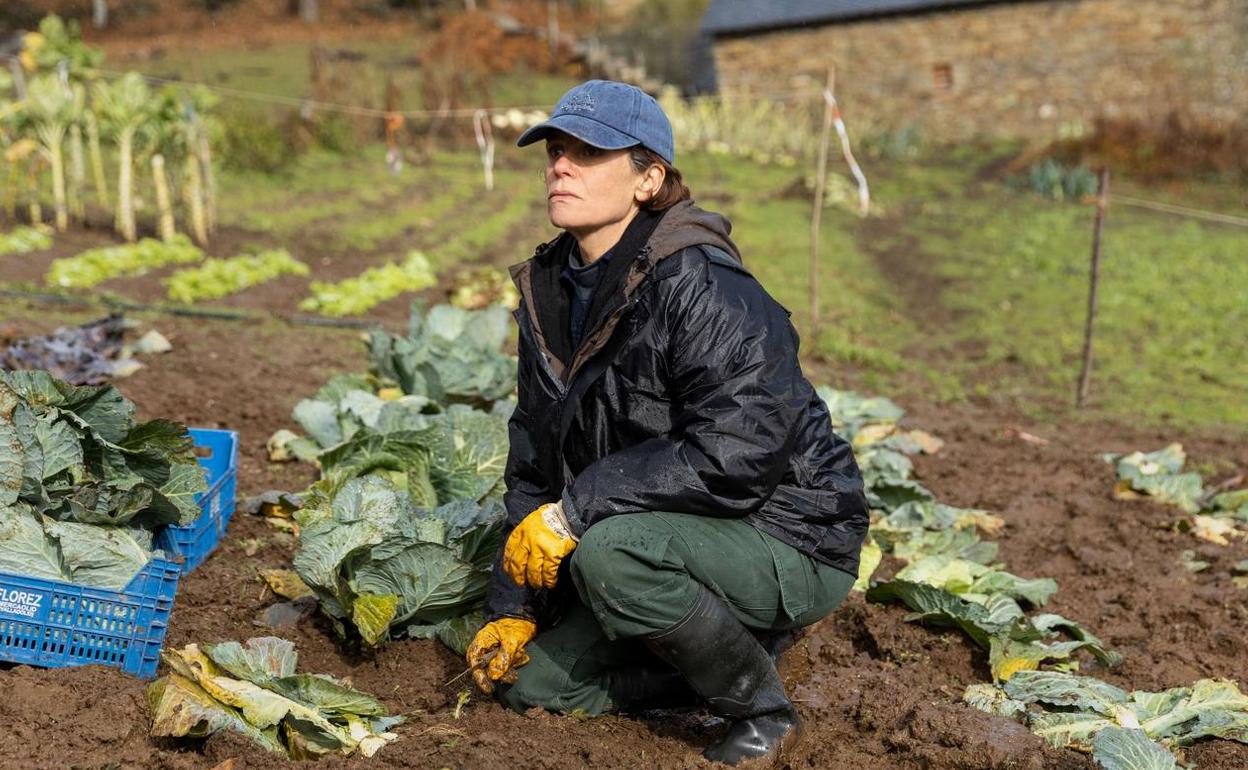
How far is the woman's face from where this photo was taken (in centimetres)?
344

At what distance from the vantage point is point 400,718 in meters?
3.41

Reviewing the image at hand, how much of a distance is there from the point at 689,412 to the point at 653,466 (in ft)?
0.57

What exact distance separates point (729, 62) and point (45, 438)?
22806mm

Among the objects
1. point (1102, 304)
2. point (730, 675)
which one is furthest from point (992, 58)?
point (730, 675)

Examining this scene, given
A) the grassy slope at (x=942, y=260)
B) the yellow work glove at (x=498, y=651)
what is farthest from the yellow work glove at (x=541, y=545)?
the grassy slope at (x=942, y=260)

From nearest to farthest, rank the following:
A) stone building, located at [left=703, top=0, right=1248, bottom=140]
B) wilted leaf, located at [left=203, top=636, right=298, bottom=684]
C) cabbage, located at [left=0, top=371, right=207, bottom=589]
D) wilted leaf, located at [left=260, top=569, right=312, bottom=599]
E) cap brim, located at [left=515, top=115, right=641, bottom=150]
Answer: wilted leaf, located at [left=203, top=636, right=298, bottom=684]
cap brim, located at [left=515, top=115, right=641, bottom=150]
cabbage, located at [left=0, top=371, right=207, bottom=589]
wilted leaf, located at [left=260, top=569, right=312, bottom=599]
stone building, located at [left=703, top=0, right=1248, bottom=140]

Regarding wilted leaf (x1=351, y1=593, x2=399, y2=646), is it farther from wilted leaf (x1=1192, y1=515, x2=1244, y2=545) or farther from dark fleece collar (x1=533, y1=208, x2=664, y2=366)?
wilted leaf (x1=1192, y1=515, x2=1244, y2=545)

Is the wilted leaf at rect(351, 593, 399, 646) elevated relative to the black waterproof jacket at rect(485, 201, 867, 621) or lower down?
Result: lower down

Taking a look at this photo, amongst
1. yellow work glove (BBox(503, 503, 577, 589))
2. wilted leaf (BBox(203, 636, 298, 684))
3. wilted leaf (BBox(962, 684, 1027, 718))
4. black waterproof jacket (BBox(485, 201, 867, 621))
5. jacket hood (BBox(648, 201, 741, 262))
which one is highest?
jacket hood (BBox(648, 201, 741, 262))

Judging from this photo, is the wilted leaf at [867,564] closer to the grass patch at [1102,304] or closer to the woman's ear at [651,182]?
the woman's ear at [651,182]

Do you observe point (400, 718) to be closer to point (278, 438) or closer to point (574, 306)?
point (574, 306)

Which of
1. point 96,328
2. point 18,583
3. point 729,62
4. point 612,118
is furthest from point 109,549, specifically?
point 729,62

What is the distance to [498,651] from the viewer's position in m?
3.49

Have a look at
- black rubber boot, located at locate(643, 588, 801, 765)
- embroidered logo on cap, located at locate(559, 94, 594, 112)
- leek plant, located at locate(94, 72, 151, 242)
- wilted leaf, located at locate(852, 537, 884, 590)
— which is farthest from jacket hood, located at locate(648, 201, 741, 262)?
leek plant, located at locate(94, 72, 151, 242)
